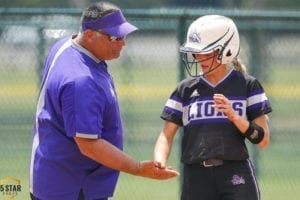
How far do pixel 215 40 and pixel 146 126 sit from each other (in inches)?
119

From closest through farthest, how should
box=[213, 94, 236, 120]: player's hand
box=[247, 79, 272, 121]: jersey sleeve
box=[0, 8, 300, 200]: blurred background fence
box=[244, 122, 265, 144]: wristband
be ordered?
box=[213, 94, 236, 120]: player's hand
box=[244, 122, 265, 144]: wristband
box=[247, 79, 272, 121]: jersey sleeve
box=[0, 8, 300, 200]: blurred background fence

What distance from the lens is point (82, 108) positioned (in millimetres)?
4777

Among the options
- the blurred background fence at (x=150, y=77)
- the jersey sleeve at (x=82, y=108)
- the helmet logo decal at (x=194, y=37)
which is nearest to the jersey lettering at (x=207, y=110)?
the helmet logo decal at (x=194, y=37)

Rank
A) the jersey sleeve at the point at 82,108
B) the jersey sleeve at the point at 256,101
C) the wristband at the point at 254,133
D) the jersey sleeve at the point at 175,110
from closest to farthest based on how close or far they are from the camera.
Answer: the jersey sleeve at the point at 82,108 < the wristband at the point at 254,133 < the jersey sleeve at the point at 256,101 < the jersey sleeve at the point at 175,110

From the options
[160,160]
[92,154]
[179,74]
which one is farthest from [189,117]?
[179,74]

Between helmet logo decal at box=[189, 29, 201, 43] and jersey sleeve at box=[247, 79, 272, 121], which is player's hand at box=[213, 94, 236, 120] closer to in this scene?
jersey sleeve at box=[247, 79, 272, 121]

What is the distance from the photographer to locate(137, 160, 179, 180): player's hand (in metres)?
4.96

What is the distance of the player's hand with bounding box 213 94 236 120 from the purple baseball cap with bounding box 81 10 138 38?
0.64m

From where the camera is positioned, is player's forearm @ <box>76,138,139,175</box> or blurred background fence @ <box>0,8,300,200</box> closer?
player's forearm @ <box>76,138,139,175</box>

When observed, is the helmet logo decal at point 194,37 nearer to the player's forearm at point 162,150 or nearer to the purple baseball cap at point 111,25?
the purple baseball cap at point 111,25

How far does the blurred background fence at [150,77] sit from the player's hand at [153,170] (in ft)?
10.4

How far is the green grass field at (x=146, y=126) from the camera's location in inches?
326

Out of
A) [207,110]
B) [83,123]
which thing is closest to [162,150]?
[207,110]

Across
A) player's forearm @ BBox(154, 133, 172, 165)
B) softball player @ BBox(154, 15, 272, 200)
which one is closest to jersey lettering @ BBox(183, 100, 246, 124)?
softball player @ BBox(154, 15, 272, 200)
